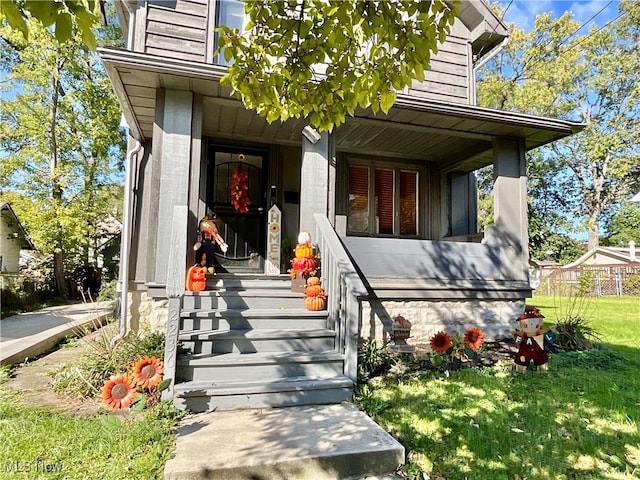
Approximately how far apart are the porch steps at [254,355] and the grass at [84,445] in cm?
40

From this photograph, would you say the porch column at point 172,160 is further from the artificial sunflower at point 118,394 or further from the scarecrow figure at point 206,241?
the artificial sunflower at point 118,394

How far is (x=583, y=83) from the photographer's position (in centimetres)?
1994

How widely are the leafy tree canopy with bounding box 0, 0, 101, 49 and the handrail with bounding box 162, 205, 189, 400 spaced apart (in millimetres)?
2119

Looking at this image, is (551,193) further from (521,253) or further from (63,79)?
(63,79)

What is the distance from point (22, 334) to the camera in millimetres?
6000

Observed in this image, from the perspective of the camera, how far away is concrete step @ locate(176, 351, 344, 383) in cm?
319

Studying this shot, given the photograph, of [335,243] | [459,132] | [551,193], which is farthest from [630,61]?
[335,243]

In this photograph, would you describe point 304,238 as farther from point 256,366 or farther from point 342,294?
point 256,366

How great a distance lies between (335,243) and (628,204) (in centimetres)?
2767

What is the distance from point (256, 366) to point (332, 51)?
8.03ft

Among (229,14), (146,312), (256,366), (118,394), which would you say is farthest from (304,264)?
(229,14)

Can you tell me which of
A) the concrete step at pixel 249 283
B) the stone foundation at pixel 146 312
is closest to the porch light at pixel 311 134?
the concrete step at pixel 249 283

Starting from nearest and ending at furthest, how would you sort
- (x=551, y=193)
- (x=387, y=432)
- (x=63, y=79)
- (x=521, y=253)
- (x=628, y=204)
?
(x=387, y=432) < (x=521, y=253) < (x=63, y=79) < (x=551, y=193) < (x=628, y=204)

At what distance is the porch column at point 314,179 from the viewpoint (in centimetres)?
496
